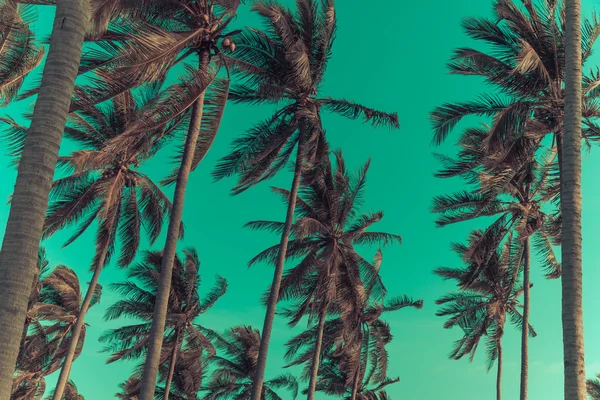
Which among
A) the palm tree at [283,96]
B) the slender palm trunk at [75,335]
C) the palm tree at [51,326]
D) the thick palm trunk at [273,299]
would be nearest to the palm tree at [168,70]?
the palm tree at [283,96]

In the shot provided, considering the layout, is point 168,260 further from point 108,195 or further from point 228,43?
point 108,195

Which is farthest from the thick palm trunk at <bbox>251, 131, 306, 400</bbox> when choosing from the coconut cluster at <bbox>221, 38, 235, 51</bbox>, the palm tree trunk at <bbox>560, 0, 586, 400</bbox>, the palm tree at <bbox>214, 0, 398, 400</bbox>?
the palm tree trunk at <bbox>560, 0, 586, 400</bbox>

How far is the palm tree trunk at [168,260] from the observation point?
41.3 ft

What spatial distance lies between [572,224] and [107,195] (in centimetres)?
1723

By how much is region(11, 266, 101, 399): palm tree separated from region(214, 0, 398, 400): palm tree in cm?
1644

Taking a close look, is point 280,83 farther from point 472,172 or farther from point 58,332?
point 58,332

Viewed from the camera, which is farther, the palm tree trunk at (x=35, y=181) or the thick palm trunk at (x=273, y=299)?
the thick palm trunk at (x=273, y=299)

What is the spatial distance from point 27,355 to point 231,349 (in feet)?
42.8

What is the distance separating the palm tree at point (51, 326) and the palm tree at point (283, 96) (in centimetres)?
1644

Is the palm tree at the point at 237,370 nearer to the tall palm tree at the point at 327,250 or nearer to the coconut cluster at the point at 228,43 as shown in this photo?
the tall palm tree at the point at 327,250

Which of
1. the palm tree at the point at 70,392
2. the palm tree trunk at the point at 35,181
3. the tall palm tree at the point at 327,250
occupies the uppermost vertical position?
the tall palm tree at the point at 327,250

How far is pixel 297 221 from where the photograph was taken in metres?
20.6

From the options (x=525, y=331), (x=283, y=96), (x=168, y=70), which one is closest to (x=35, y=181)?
(x=168, y=70)

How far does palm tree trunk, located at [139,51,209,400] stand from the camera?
1259cm
